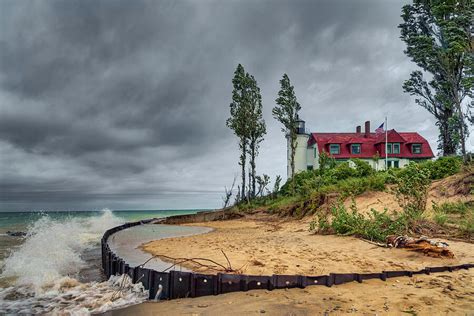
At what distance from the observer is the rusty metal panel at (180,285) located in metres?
6.44

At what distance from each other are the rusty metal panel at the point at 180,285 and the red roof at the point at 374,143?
34151 millimetres

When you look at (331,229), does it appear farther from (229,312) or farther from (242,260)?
(229,312)

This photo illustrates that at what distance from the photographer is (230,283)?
6297mm

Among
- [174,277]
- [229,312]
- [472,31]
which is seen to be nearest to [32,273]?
[174,277]

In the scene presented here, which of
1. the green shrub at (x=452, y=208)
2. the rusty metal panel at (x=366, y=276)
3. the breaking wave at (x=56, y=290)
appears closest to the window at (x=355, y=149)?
the green shrub at (x=452, y=208)

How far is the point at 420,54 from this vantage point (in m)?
27.8

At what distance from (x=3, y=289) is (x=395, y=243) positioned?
1036 centimetres

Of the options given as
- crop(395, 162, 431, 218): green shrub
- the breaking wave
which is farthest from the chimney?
the breaking wave

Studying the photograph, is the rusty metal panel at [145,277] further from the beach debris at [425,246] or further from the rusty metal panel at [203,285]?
the beach debris at [425,246]

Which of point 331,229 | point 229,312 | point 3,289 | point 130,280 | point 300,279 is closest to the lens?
point 229,312

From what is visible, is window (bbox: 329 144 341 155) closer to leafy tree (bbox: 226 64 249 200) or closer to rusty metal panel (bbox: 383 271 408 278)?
leafy tree (bbox: 226 64 249 200)

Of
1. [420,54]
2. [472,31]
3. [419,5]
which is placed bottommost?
[472,31]

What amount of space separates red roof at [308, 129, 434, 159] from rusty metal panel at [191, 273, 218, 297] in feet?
112

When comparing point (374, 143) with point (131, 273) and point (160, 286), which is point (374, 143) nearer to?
point (131, 273)
